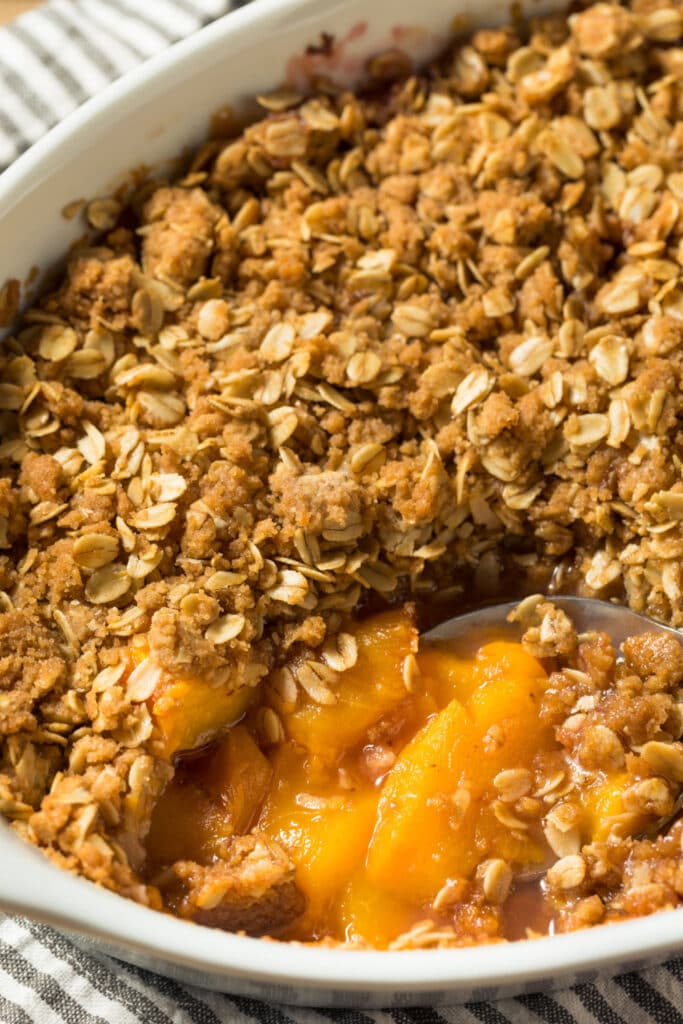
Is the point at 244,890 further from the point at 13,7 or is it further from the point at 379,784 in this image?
the point at 13,7

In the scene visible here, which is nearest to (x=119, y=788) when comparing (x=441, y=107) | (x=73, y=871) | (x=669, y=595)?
(x=73, y=871)

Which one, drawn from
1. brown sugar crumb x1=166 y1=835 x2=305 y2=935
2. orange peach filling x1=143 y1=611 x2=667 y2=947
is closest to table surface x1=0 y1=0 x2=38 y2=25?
orange peach filling x1=143 y1=611 x2=667 y2=947

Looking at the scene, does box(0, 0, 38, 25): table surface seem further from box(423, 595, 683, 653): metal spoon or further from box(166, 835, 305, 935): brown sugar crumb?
box(166, 835, 305, 935): brown sugar crumb

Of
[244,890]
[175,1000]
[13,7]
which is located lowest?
[175,1000]

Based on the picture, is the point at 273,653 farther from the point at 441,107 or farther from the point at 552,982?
the point at 441,107

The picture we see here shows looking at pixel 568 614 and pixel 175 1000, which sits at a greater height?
pixel 175 1000

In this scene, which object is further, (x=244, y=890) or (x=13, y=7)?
(x=13, y=7)

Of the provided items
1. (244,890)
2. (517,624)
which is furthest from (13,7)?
(244,890)

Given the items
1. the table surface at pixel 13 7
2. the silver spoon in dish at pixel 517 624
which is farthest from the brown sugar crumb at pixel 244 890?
the table surface at pixel 13 7
